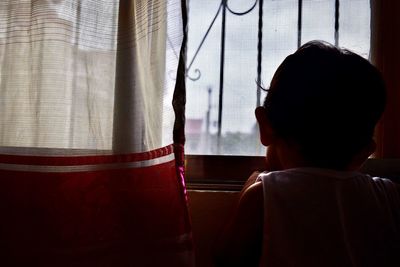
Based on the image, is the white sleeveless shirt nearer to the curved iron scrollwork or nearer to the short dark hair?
the short dark hair

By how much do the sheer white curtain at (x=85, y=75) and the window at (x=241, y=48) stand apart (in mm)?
236

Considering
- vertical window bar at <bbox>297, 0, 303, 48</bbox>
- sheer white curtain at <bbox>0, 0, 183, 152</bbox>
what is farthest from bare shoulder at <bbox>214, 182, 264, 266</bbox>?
vertical window bar at <bbox>297, 0, 303, 48</bbox>

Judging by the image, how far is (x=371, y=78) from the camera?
728 mm

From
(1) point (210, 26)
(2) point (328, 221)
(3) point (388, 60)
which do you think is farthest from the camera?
(1) point (210, 26)

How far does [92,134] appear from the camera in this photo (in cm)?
79

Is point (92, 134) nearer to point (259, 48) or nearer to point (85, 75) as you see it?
point (85, 75)

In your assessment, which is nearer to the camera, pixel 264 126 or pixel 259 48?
pixel 264 126

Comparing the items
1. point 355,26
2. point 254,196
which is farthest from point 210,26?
point 254,196

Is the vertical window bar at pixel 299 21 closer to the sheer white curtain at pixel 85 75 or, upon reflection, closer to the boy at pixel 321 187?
the boy at pixel 321 187

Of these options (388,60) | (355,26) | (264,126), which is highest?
(355,26)

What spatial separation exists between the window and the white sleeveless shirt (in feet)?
0.97

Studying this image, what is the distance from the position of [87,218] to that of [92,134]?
0.17 m

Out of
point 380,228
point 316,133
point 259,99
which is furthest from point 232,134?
point 380,228

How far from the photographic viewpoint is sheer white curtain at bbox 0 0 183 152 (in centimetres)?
79
